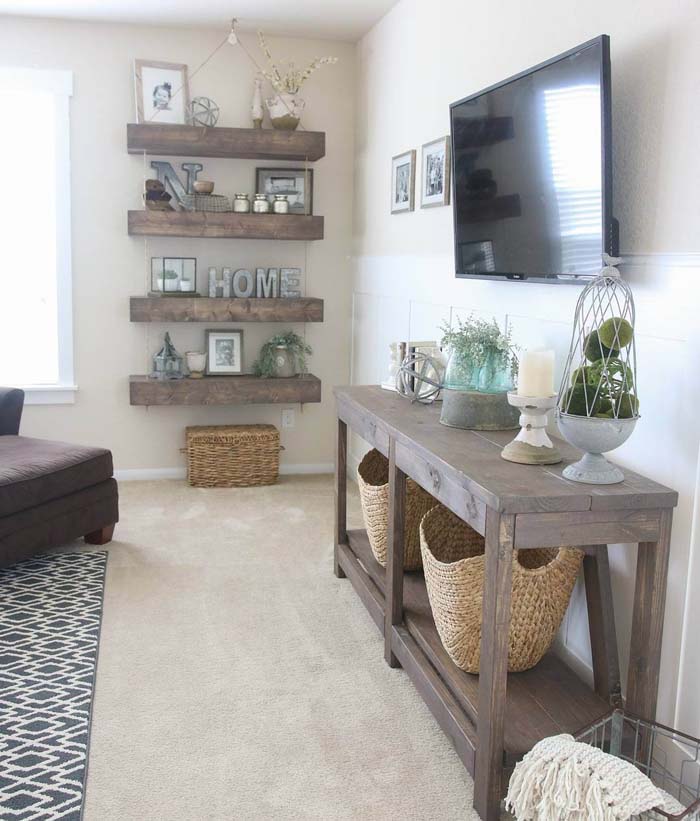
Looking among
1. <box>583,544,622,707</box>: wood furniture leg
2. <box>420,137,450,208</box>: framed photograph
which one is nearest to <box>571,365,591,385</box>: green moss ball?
<box>583,544,622,707</box>: wood furniture leg

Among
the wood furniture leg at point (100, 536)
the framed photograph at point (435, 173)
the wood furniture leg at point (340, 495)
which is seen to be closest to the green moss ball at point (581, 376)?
the wood furniture leg at point (340, 495)

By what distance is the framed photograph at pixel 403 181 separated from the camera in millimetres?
3986

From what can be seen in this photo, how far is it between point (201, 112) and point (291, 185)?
2.02 ft

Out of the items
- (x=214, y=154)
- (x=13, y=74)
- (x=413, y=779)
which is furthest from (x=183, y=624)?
(x=13, y=74)

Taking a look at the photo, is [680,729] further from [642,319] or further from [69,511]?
[69,511]

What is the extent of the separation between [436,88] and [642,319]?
188cm

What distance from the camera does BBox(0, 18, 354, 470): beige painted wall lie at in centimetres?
473

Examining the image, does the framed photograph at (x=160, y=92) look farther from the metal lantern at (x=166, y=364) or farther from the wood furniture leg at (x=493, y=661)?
the wood furniture leg at (x=493, y=661)

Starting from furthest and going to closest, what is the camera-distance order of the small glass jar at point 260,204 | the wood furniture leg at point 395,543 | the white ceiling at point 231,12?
the small glass jar at point 260,204 → the white ceiling at point 231,12 → the wood furniture leg at point 395,543

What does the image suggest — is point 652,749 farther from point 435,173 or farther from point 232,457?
point 232,457

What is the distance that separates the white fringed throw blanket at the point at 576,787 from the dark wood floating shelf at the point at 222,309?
339 cm

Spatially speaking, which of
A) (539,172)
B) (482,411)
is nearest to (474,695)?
(482,411)

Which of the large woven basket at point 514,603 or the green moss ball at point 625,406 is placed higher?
the green moss ball at point 625,406

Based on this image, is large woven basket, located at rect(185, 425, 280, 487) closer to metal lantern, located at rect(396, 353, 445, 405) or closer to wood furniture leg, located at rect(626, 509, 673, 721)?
metal lantern, located at rect(396, 353, 445, 405)
